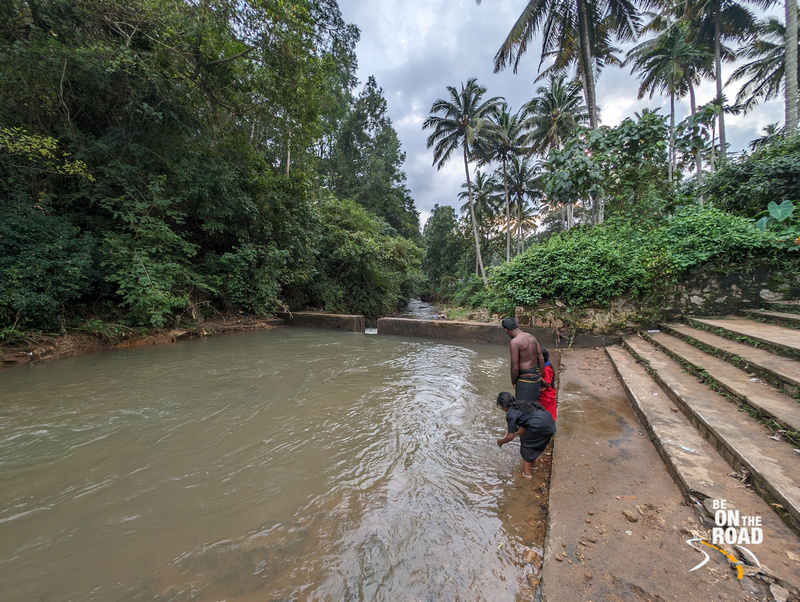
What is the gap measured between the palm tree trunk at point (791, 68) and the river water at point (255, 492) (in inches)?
643

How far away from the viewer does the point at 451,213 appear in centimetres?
3148

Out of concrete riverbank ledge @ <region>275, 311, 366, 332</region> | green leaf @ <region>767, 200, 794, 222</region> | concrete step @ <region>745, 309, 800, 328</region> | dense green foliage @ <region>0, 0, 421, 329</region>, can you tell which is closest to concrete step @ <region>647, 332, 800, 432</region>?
concrete step @ <region>745, 309, 800, 328</region>

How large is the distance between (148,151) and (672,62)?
23417 mm

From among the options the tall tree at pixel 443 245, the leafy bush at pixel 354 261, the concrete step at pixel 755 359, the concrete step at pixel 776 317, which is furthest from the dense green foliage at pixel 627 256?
the tall tree at pixel 443 245

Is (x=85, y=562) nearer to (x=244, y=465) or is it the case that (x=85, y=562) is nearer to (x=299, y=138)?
(x=244, y=465)

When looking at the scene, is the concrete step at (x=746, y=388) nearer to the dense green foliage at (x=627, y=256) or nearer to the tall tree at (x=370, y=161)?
the dense green foliage at (x=627, y=256)

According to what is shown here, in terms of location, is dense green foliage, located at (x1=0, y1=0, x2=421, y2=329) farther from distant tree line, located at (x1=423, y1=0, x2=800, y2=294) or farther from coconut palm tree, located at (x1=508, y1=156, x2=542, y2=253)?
coconut palm tree, located at (x1=508, y1=156, x2=542, y2=253)

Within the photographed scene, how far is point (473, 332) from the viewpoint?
8.75 meters

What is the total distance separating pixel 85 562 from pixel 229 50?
9.82 metres

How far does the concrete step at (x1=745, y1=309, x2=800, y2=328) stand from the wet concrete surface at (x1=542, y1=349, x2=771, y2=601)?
3.64 metres

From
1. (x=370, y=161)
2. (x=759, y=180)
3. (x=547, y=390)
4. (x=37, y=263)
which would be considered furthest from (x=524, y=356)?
(x=370, y=161)

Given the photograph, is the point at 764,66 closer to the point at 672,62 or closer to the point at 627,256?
the point at 672,62
